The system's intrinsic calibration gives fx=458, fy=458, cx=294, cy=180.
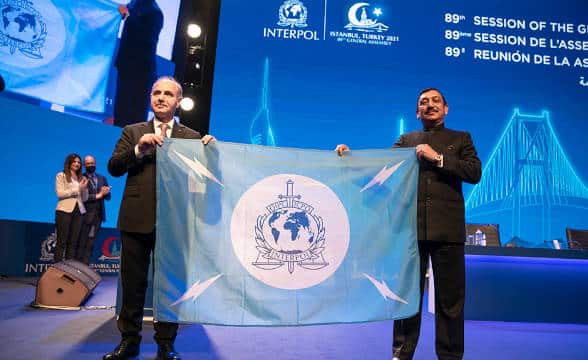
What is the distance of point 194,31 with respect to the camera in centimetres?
379

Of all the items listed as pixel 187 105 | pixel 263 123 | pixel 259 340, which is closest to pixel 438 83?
pixel 263 123

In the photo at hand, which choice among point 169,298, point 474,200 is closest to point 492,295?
point 474,200

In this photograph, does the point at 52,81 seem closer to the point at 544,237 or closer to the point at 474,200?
the point at 474,200

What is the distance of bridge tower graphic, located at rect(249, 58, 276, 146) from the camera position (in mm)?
6531

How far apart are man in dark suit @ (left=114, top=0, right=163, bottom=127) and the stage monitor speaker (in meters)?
2.56

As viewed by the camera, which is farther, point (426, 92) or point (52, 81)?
point (52, 81)

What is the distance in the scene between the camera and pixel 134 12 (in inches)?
245

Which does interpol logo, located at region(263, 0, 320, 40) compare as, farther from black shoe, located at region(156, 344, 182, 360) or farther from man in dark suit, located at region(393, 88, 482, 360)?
black shoe, located at region(156, 344, 182, 360)

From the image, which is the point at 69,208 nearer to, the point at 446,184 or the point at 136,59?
the point at 136,59

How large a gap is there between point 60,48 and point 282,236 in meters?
4.80

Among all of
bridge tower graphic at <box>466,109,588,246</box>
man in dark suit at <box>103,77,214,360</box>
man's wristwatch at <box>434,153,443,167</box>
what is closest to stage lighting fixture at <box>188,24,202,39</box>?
man in dark suit at <box>103,77,214,360</box>

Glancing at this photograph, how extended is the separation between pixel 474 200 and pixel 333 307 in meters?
5.21

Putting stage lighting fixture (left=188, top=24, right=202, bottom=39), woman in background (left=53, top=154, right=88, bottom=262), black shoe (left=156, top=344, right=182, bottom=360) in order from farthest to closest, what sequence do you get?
woman in background (left=53, top=154, right=88, bottom=262)
stage lighting fixture (left=188, top=24, right=202, bottom=39)
black shoe (left=156, top=344, right=182, bottom=360)

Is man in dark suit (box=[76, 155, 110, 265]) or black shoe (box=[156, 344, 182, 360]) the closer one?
black shoe (box=[156, 344, 182, 360])
